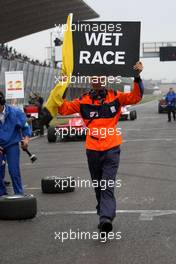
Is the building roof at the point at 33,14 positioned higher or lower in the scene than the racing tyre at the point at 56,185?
higher

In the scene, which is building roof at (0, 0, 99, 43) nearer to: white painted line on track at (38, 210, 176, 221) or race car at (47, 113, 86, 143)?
race car at (47, 113, 86, 143)

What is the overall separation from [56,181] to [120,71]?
3.30 metres

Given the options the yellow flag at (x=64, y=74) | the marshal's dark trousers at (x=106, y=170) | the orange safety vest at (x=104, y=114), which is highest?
the yellow flag at (x=64, y=74)

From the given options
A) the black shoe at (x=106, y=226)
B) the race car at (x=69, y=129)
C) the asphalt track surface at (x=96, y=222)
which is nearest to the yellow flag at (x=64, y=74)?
the black shoe at (x=106, y=226)

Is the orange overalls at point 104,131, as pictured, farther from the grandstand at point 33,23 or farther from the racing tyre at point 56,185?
the grandstand at point 33,23

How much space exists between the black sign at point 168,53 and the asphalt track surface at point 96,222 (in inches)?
2229

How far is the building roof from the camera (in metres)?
46.8

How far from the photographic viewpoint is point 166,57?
229 feet

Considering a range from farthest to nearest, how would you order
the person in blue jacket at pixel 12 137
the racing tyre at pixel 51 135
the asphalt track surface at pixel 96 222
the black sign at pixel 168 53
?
the black sign at pixel 168 53
the racing tyre at pixel 51 135
the person in blue jacket at pixel 12 137
the asphalt track surface at pixel 96 222

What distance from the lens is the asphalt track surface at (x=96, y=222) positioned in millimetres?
6223

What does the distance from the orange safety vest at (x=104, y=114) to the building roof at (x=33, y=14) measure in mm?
38152

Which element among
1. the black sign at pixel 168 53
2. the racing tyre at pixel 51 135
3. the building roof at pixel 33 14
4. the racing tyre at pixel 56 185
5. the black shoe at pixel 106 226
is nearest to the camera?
the black shoe at pixel 106 226

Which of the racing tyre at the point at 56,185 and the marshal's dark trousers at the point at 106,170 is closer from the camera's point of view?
the marshal's dark trousers at the point at 106,170

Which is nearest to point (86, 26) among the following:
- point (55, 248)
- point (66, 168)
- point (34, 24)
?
point (55, 248)
